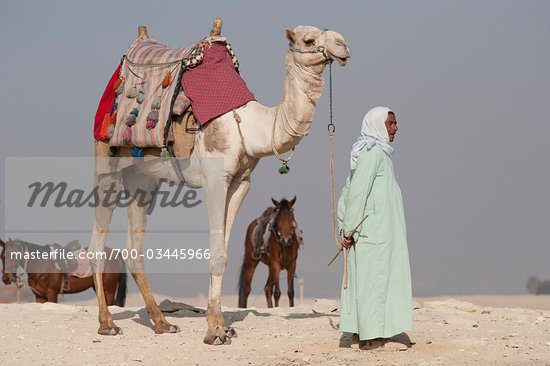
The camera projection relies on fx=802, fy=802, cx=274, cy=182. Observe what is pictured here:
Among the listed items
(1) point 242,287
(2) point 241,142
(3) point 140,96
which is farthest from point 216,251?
(1) point 242,287

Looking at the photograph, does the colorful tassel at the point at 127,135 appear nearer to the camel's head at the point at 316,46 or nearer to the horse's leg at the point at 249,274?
the camel's head at the point at 316,46

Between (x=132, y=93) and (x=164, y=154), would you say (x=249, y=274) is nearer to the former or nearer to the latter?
(x=132, y=93)

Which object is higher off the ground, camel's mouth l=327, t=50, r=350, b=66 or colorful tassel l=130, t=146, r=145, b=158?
camel's mouth l=327, t=50, r=350, b=66

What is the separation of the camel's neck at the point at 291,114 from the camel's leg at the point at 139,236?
2127 millimetres

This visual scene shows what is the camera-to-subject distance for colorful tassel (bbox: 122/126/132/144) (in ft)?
31.1

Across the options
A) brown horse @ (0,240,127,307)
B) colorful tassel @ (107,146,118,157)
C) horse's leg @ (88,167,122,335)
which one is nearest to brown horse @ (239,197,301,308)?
brown horse @ (0,240,127,307)

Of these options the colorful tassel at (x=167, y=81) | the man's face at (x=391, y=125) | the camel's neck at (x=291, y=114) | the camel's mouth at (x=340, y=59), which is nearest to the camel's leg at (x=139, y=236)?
the colorful tassel at (x=167, y=81)

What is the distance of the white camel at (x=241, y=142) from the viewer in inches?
330

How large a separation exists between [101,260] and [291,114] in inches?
126

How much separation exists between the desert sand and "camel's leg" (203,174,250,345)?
0.19 meters

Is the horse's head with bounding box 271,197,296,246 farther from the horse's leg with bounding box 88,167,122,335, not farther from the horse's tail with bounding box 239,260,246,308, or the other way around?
the horse's leg with bounding box 88,167,122,335

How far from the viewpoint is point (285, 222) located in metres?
15.3

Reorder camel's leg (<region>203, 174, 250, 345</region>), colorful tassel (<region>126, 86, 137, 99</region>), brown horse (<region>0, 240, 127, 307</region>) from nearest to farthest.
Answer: camel's leg (<region>203, 174, 250, 345</region>) < colorful tassel (<region>126, 86, 137, 99</region>) < brown horse (<region>0, 240, 127, 307</region>)

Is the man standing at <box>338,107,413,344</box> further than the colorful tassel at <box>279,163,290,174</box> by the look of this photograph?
No
